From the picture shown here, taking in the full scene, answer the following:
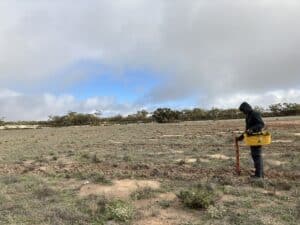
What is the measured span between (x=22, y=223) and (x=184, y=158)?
8.06 metres

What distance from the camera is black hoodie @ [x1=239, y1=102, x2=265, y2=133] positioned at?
1394 centimetres

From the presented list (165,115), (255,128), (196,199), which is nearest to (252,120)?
(255,128)

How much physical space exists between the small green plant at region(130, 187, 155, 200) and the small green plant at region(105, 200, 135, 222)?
0.88 m

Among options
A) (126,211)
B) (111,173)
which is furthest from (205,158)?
(126,211)

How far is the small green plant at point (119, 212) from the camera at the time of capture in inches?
410

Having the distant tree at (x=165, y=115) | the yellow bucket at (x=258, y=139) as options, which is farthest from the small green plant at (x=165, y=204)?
the distant tree at (x=165, y=115)

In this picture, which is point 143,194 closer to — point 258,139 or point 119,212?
point 119,212

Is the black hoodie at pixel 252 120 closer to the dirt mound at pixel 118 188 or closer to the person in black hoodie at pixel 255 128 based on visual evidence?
the person in black hoodie at pixel 255 128

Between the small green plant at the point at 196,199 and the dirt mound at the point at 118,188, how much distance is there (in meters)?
1.44

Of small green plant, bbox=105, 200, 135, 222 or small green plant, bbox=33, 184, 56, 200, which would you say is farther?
small green plant, bbox=33, 184, 56, 200

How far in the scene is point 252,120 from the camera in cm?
1405

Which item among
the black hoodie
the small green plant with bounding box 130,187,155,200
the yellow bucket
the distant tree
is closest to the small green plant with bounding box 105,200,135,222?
the small green plant with bounding box 130,187,155,200

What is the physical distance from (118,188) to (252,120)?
3799 mm

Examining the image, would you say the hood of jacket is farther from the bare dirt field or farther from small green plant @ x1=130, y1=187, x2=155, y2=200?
small green plant @ x1=130, y1=187, x2=155, y2=200
